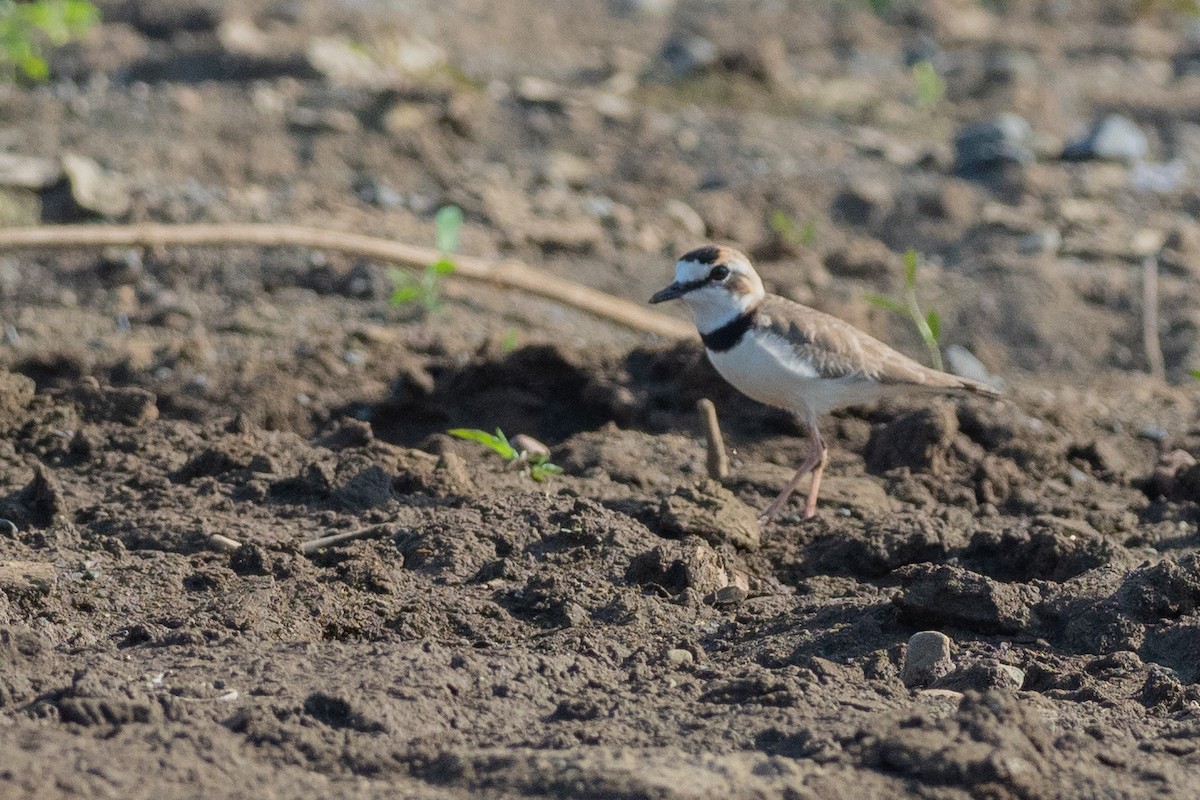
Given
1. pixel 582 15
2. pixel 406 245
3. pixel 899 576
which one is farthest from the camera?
pixel 582 15

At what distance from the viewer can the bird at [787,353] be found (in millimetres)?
6562

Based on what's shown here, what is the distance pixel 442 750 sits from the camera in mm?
3961

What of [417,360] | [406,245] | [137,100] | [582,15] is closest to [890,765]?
[417,360]

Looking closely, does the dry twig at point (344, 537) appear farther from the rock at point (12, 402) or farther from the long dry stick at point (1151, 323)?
the long dry stick at point (1151, 323)

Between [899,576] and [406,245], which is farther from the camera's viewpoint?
[406,245]

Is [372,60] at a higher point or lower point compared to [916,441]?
higher

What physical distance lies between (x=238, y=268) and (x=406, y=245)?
2.93ft

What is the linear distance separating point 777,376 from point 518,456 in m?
1.14

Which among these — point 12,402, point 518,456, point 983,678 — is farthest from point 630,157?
point 983,678

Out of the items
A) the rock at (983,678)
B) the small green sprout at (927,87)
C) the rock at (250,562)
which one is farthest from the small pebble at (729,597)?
the small green sprout at (927,87)

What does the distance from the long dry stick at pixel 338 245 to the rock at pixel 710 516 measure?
2626 mm

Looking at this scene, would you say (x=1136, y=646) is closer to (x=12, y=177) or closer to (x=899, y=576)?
(x=899, y=576)

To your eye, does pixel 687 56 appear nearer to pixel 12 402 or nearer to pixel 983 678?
pixel 12 402

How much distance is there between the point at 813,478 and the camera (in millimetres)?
6457
